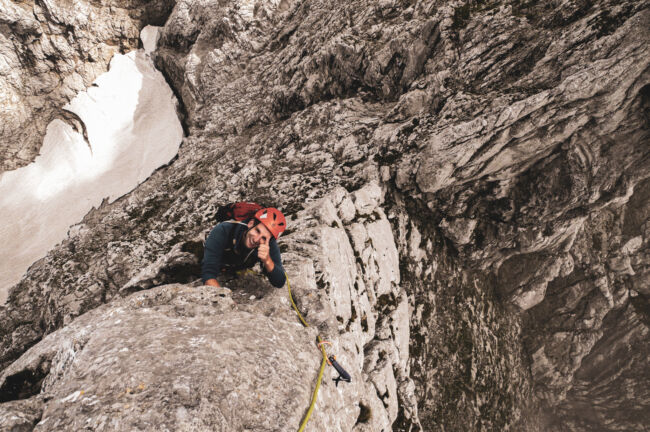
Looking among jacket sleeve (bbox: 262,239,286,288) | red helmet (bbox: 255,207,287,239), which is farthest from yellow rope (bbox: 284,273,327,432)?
red helmet (bbox: 255,207,287,239)

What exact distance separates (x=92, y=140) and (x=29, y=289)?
2353 cm

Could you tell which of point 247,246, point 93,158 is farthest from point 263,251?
point 93,158

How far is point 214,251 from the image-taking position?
268 inches

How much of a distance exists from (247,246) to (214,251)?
1069 millimetres

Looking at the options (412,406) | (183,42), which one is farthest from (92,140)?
(412,406)

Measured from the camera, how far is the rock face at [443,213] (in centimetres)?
989

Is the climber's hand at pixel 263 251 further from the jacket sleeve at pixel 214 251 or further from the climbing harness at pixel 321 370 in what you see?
the climbing harness at pixel 321 370

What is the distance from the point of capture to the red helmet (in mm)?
6301

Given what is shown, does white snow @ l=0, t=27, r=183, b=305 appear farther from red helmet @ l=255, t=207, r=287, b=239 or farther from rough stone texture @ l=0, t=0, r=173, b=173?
red helmet @ l=255, t=207, r=287, b=239

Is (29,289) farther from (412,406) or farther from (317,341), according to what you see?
(412,406)

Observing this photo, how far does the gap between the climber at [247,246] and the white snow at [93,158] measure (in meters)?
25.7

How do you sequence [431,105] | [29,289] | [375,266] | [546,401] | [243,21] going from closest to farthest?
[375,266]
[431,105]
[29,289]
[546,401]
[243,21]

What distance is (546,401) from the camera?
67.3 feet

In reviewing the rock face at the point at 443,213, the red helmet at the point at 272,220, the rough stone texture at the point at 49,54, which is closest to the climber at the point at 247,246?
the red helmet at the point at 272,220
